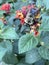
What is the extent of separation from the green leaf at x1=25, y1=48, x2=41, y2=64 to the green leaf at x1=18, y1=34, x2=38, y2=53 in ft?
0.24

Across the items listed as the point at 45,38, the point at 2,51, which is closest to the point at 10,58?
the point at 2,51

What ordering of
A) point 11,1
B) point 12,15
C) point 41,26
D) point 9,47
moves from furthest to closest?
point 11,1, point 12,15, point 9,47, point 41,26

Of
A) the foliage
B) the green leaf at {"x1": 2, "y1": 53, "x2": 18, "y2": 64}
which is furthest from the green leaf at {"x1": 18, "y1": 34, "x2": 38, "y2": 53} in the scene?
the green leaf at {"x1": 2, "y1": 53, "x2": 18, "y2": 64}

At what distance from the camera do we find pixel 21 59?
114 centimetres

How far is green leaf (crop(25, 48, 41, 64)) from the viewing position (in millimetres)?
1048

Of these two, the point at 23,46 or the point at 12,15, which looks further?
the point at 12,15

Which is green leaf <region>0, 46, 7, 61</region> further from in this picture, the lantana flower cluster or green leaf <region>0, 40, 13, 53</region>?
the lantana flower cluster

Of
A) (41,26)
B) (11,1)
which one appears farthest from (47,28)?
(11,1)

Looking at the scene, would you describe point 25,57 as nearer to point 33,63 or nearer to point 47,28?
point 33,63

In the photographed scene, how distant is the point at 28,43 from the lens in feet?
3.28

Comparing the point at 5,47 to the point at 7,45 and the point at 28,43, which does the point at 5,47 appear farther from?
the point at 28,43

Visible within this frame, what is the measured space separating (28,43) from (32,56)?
83 mm

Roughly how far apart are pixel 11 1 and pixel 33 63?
0.62 metres

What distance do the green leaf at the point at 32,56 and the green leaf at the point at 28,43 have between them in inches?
2.9
